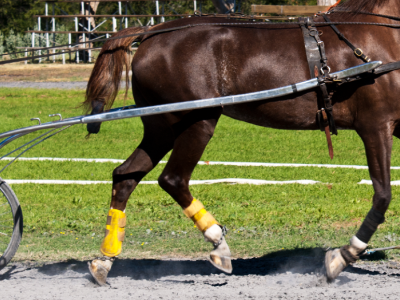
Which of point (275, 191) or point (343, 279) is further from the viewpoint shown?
point (275, 191)

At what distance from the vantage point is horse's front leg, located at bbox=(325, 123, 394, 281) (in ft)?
13.1

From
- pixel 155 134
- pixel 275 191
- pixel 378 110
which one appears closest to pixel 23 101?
pixel 275 191

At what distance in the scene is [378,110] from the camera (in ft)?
13.1

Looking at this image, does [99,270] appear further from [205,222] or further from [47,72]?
[47,72]

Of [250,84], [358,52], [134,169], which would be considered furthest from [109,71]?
[358,52]

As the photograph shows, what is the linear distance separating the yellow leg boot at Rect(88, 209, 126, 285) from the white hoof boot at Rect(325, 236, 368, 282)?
159 centimetres

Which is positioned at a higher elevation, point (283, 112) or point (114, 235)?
point (283, 112)

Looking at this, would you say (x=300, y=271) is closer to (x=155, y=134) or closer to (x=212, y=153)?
(x=155, y=134)

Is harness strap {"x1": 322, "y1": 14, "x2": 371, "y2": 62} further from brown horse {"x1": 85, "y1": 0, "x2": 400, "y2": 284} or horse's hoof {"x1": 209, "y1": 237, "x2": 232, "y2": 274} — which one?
horse's hoof {"x1": 209, "y1": 237, "x2": 232, "y2": 274}

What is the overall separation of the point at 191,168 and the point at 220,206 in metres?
2.22

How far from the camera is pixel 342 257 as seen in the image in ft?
13.7

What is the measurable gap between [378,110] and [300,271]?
4.75 feet

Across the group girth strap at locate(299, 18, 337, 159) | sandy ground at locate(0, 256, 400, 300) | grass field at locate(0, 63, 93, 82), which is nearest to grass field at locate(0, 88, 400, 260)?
sandy ground at locate(0, 256, 400, 300)

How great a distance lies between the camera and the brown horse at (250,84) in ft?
13.3
